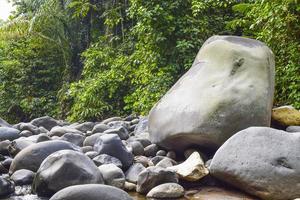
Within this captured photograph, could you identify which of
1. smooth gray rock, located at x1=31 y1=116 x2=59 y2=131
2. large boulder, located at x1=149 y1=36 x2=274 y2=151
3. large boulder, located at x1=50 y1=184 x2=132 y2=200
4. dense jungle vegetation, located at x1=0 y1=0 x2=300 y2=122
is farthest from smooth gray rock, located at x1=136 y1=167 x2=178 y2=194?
smooth gray rock, located at x1=31 y1=116 x2=59 y2=131

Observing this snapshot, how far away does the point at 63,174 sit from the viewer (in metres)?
3.14

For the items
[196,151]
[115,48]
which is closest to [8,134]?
[196,151]

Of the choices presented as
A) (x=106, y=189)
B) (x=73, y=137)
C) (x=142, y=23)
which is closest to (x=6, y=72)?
(x=142, y=23)

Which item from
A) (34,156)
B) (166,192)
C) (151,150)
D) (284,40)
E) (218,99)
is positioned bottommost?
(151,150)

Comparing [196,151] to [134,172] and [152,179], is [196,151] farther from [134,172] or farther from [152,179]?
[152,179]

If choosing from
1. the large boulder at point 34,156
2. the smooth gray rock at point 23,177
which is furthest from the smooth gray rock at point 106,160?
the smooth gray rock at point 23,177

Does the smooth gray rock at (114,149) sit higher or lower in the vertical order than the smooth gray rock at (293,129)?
higher

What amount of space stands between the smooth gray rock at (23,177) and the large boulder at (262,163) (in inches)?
62.7

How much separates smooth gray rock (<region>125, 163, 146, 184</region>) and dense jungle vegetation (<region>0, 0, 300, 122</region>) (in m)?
2.91

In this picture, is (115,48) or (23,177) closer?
(23,177)

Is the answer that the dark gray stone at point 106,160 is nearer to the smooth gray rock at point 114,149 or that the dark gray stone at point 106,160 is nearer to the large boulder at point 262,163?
the smooth gray rock at point 114,149

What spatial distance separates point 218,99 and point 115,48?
713 centimetres

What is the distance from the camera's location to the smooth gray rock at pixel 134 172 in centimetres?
364

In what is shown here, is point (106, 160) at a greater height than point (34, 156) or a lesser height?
lesser
